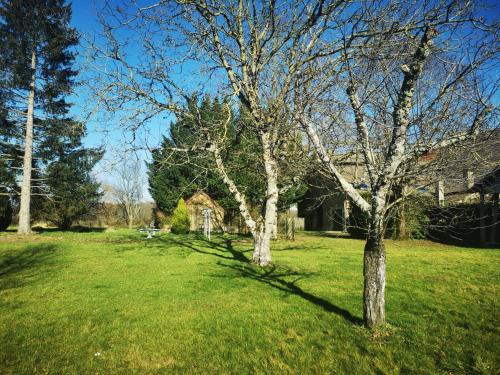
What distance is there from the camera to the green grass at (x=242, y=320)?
4.04 m

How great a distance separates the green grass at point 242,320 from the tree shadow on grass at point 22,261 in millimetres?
113

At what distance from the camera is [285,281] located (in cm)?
838

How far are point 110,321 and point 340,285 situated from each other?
512 centimetres

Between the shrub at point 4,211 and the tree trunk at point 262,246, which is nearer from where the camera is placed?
the tree trunk at point 262,246

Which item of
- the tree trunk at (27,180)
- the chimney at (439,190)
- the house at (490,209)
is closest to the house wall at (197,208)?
the tree trunk at (27,180)

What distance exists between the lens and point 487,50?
14.1 feet

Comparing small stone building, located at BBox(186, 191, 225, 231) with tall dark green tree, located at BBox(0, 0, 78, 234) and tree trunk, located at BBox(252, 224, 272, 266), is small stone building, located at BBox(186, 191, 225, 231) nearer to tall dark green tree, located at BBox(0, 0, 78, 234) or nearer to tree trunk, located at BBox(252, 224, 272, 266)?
tall dark green tree, located at BBox(0, 0, 78, 234)

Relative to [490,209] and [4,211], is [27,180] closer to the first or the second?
[4,211]

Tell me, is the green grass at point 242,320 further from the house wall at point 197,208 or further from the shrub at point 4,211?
the house wall at point 197,208

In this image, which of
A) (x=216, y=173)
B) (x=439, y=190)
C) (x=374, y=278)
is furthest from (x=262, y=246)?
(x=374, y=278)

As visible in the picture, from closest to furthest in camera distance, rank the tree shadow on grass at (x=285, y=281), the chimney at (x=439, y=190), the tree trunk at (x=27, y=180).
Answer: the chimney at (x=439, y=190) → the tree shadow on grass at (x=285, y=281) → the tree trunk at (x=27, y=180)

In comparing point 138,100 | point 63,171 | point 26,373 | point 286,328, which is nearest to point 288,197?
point 138,100

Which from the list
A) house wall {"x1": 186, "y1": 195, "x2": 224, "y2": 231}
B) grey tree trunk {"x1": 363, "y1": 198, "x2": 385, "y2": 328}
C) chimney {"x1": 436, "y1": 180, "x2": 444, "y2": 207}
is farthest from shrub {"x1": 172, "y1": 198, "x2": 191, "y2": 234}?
grey tree trunk {"x1": 363, "y1": 198, "x2": 385, "y2": 328}

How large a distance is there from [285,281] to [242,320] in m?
3.02
